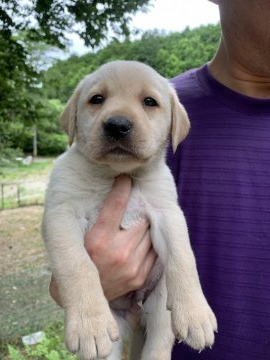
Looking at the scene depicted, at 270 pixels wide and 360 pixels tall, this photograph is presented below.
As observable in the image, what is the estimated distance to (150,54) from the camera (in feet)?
72.7

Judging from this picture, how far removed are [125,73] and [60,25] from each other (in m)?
2.02

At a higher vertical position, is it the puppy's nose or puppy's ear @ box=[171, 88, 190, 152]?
the puppy's nose

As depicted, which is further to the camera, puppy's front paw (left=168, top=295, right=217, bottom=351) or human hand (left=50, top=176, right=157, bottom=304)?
human hand (left=50, top=176, right=157, bottom=304)

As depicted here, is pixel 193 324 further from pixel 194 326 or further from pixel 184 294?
pixel 184 294

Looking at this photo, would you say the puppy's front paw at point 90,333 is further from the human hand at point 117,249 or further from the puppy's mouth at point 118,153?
the puppy's mouth at point 118,153

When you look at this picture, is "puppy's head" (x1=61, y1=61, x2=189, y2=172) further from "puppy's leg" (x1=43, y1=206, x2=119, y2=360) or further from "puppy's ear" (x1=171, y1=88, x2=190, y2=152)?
"puppy's leg" (x1=43, y1=206, x2=119, y2=360)

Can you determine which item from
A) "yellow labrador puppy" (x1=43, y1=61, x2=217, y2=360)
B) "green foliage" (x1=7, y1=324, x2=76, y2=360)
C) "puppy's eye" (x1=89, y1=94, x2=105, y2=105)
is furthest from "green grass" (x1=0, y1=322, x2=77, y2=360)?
"puppy's eye" (x1=89, y1=94, x2=105, y2=105)

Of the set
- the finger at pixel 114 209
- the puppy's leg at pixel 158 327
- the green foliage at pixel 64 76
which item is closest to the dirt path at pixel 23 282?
the green foliage at pixel 64 76

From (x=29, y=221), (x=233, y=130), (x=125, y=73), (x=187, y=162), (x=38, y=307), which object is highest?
(x=125, y=73)

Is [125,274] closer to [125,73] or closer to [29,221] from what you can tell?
[125,73]

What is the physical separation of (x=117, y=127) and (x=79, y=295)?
26.5 inches

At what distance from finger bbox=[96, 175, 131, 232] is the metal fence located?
11.4m

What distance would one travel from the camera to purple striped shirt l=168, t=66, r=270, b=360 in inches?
73.9

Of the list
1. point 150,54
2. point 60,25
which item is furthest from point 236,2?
point 150,54
